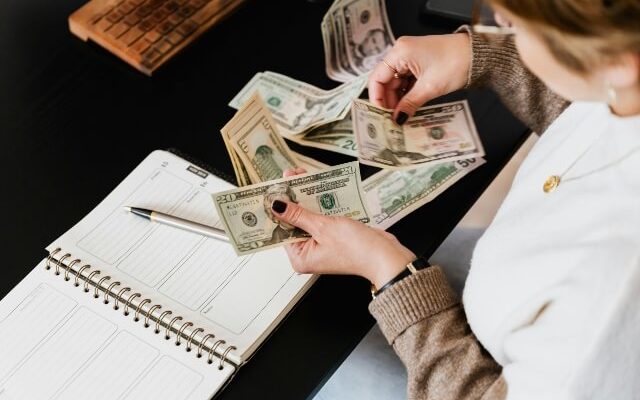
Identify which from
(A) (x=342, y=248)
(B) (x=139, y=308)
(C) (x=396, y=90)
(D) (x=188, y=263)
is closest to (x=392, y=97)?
(C) (x=396, y=90)

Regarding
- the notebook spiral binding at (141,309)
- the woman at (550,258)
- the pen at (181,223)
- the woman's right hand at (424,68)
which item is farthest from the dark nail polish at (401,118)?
the notebook spiral binding at (141,309)

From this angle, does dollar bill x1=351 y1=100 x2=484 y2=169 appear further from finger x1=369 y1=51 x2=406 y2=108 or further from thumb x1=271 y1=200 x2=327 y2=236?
thumb x1=271 y1=200 x2=327 y2=236

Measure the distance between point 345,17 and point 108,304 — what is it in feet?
2.30

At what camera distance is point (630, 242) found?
0.82m

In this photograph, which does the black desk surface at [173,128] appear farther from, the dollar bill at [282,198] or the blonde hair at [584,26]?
the blonde hair at [584,26]

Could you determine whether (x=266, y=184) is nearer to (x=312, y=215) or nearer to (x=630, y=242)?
(x=312, y=215)

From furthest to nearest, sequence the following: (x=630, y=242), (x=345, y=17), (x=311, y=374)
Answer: (x=345, y=17)
(x=311, y=374)
(x=630, y=242)

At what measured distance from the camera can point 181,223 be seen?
1118 mm

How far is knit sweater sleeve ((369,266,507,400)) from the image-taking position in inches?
38.9

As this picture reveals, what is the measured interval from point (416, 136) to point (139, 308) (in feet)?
1.79

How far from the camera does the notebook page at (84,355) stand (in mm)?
971

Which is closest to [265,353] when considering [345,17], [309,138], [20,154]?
[309,138]

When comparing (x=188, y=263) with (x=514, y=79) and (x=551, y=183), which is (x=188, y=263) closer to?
(x=551, y=183)

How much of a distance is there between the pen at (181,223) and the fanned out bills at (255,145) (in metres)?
0.09
